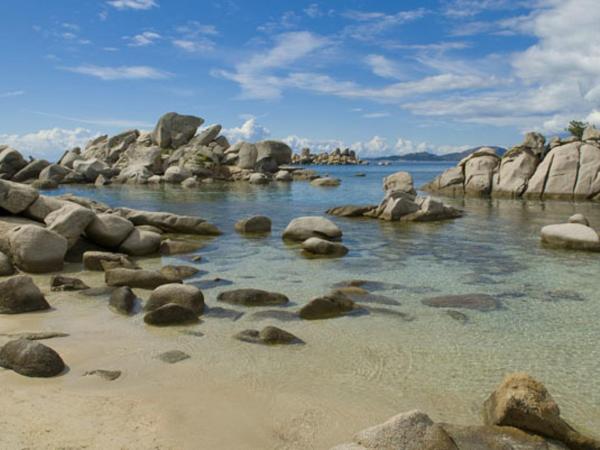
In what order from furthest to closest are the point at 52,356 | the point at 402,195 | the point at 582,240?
the point at 402,195 < the point at 582,240 < the point at 52,356

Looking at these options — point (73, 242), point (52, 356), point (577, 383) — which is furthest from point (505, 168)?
point (52, 356)

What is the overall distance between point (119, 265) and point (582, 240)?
43.7 ft

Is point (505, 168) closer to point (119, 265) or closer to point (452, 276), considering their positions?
point (452, 276)

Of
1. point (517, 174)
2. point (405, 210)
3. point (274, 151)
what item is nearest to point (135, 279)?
point (405, 210)

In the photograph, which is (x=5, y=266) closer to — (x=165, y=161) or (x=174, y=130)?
(x=165, y=161)

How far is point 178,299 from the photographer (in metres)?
10.1

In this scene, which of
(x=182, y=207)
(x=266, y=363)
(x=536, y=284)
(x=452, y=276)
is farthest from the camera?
(x=182, y=207)

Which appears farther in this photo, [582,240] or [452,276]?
[582,240]

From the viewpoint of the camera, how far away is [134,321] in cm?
952

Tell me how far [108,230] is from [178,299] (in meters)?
6.64

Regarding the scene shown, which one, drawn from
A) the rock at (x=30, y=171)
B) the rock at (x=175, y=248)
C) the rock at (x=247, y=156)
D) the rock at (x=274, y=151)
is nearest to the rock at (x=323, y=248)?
the rock at (x=175, y=248)

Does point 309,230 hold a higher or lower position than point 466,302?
higher

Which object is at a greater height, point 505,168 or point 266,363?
point 505,168

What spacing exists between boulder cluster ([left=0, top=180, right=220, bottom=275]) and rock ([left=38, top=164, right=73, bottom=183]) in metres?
40.1
